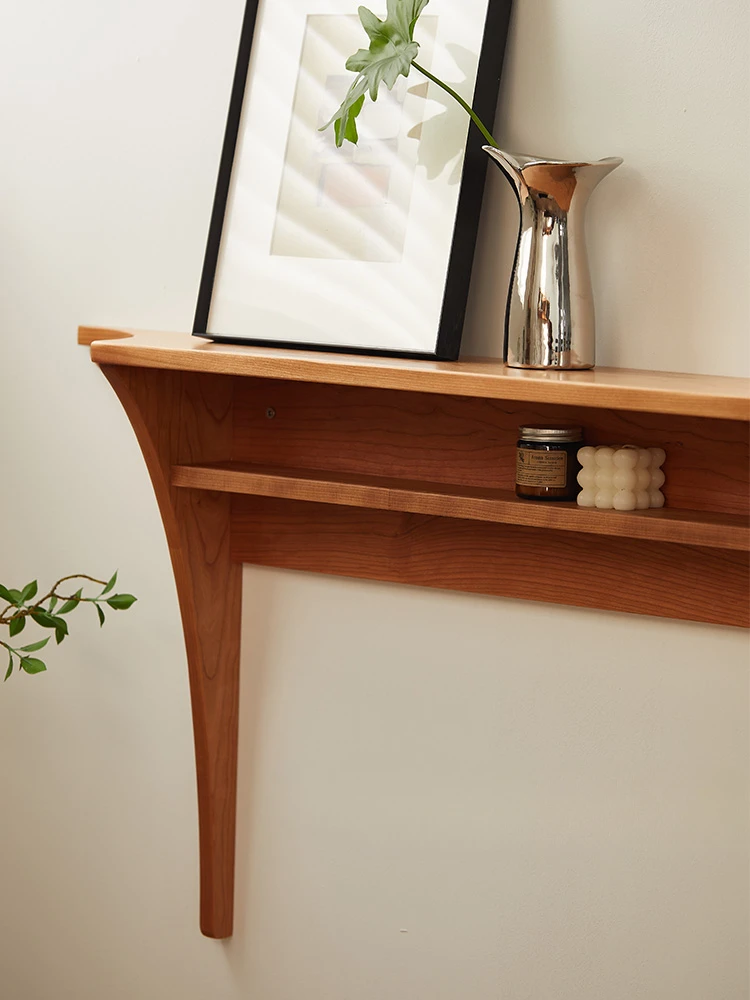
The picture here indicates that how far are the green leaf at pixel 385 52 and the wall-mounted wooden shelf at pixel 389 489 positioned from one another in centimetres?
27

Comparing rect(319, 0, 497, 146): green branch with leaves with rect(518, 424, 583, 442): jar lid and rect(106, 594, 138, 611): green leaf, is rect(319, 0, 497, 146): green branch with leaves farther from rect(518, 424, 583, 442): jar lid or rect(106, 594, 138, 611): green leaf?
rect(106, 594, 138, 611): green leaf

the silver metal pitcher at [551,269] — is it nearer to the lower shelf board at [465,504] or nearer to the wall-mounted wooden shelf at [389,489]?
the wall-mounted wooden shelf at [389,489]

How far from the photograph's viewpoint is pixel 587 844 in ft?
4.20

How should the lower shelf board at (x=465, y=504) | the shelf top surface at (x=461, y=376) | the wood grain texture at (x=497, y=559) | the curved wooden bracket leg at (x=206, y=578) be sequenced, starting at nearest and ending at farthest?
1. the shelf top surface at (x=461, y=376)
2. the lower shelf board at (x=465, y=504)
3. the wood grain texture at (x=497, y=559)
4. the curved wooden bracket leg at (x=206, y=578)

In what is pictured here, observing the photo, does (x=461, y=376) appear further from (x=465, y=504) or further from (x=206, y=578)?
(x=206, y=578)

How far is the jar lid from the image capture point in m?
1.13

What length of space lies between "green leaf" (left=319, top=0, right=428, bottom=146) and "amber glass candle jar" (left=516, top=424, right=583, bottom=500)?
0.38 m

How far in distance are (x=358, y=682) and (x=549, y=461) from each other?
431 mm

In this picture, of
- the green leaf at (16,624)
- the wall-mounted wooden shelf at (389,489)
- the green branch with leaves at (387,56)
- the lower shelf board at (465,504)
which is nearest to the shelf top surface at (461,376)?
the wall-mounted wooden shelf at (389,489)

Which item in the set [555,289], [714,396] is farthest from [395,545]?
[714,396]

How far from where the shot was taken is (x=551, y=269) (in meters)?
1.13

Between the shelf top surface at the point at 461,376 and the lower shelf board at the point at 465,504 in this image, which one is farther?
the lower shelf board at the point at 465,504

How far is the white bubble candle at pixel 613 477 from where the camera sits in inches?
43.8

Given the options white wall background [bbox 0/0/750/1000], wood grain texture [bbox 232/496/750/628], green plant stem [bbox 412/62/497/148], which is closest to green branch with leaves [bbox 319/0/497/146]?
green plant stem [bbox 412/62/497/148]
